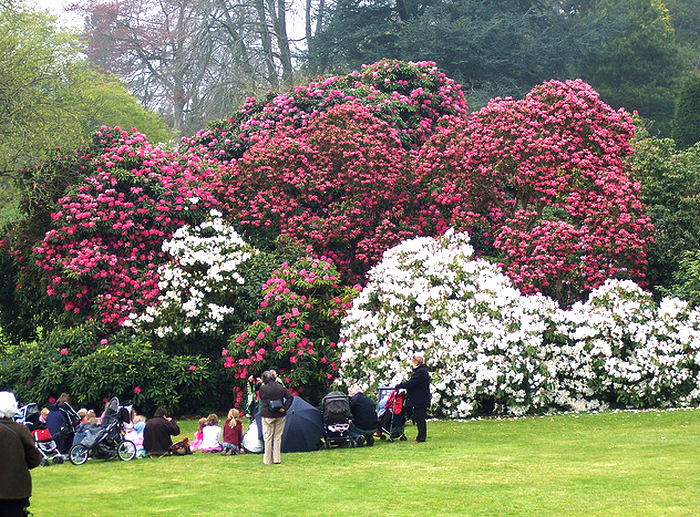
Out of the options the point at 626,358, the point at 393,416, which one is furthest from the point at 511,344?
the point at 393,416

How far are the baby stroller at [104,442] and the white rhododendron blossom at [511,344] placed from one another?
18.2 ft

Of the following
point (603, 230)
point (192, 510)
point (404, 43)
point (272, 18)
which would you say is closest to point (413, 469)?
point (192, 510)

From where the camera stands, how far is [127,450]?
13.2m

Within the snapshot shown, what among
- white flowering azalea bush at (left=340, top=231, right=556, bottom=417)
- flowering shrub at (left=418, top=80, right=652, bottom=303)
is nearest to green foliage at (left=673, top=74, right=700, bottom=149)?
flowering shrub at (left=418, top=80, right=652, bottom=303)

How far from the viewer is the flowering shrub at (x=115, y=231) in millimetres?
19031

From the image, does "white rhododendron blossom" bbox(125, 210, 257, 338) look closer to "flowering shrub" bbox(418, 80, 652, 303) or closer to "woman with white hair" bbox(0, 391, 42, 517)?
"flowering shrub" bbox(418, 80, 652, 303)

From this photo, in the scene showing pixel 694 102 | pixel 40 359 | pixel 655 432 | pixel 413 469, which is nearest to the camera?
pixel 413 469

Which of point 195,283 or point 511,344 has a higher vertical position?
point 195,283

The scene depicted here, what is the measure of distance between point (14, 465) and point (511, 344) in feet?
37.6

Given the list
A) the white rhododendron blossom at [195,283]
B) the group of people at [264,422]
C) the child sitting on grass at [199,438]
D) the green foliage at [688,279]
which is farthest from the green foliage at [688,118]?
the child sitting on grass at [199,438]

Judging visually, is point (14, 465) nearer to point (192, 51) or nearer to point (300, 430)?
point (300, 430)

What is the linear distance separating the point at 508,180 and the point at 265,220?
5786mm

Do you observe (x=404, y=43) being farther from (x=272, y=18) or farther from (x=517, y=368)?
(x=517, y=368)

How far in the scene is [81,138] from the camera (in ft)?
70.3
